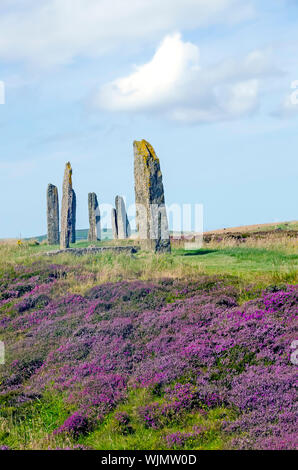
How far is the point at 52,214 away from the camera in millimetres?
43031

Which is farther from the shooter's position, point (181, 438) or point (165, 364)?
point (165, 364)

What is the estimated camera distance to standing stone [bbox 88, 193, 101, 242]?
46.9 metres

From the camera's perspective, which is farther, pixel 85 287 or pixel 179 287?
pixel 85 287

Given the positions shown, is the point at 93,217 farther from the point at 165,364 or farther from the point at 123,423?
the point at 123,423

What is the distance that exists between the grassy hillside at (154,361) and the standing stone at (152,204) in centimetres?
713

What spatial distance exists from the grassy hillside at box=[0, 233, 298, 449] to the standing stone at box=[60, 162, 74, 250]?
566 inches

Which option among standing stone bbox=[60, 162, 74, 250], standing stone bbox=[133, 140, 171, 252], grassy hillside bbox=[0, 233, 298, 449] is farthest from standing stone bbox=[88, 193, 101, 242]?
grassy hillside bbox=[0, 233, 298, 449]

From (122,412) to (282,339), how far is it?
381 centimetres

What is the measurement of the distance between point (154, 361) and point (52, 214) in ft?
108

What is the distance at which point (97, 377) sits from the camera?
11508 millimetres

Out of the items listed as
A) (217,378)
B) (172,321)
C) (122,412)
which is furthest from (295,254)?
(122,412)

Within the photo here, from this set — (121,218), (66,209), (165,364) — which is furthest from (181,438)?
(121,218)

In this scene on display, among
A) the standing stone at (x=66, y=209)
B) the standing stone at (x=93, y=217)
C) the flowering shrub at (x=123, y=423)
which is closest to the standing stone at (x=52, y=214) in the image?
the standing stone at (x=93, y=217)
